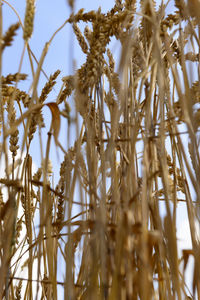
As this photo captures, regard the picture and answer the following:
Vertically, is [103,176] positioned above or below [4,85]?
below

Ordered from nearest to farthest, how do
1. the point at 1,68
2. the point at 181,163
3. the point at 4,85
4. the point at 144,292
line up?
1. the point at 144,292
2. the point at 1,68
3. the point at 4,85
4. the point at 181,163

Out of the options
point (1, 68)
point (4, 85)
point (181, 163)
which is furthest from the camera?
point (181, 163)

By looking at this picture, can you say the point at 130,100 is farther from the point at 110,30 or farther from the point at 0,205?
the point at 0,205

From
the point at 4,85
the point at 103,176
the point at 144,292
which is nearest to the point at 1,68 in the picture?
the point at 4,85

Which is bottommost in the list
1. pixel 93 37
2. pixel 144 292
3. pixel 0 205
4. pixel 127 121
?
pixel 144 292

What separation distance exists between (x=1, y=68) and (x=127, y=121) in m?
Result: 0.24

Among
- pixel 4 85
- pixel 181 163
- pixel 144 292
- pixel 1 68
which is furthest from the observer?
pixel 181 163

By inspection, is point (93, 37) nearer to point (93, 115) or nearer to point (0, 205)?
point (93, 115)

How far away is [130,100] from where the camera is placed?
0.74 m

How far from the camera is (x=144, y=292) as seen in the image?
440 mm

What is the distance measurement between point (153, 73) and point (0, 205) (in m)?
0.38

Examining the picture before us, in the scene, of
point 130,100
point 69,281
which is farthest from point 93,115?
point 69,281

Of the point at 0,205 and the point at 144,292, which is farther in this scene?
the point at 0,205

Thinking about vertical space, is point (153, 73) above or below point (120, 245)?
above
